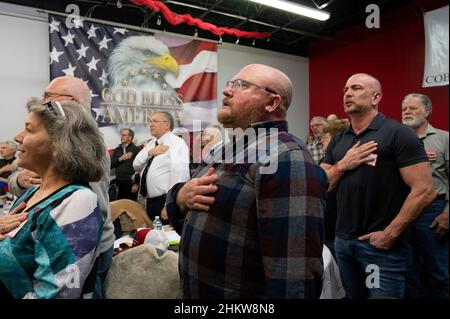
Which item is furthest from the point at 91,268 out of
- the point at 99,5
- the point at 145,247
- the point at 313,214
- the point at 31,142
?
the point at 99,5

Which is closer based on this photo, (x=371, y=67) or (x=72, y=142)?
(x=72, y=142)

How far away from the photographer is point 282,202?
2.85ft

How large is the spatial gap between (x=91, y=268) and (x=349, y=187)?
117 cm

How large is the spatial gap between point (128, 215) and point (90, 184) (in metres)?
1.33

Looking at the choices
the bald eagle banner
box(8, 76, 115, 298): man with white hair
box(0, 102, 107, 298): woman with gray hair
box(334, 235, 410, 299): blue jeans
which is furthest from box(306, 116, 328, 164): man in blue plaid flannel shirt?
the bald eagle banner

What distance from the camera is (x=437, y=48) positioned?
0.81 meters

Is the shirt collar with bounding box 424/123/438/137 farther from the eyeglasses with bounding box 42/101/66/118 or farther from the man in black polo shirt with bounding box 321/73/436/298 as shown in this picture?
the eyeglasses with bounding box 42/101/66/118

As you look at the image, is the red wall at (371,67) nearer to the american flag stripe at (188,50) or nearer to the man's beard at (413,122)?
the man's beard at (413,122)

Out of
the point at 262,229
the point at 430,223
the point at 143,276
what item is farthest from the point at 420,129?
the point at 143,276

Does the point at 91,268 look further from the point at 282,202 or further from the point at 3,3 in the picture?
the point at 3,3

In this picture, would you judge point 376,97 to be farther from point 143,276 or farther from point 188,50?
point 188,50

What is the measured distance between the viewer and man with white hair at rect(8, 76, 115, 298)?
1.19 metres

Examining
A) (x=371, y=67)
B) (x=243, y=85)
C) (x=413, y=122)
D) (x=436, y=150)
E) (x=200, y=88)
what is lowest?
(x=436, y=150)

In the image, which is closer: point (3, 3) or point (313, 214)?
point (313, 214)
